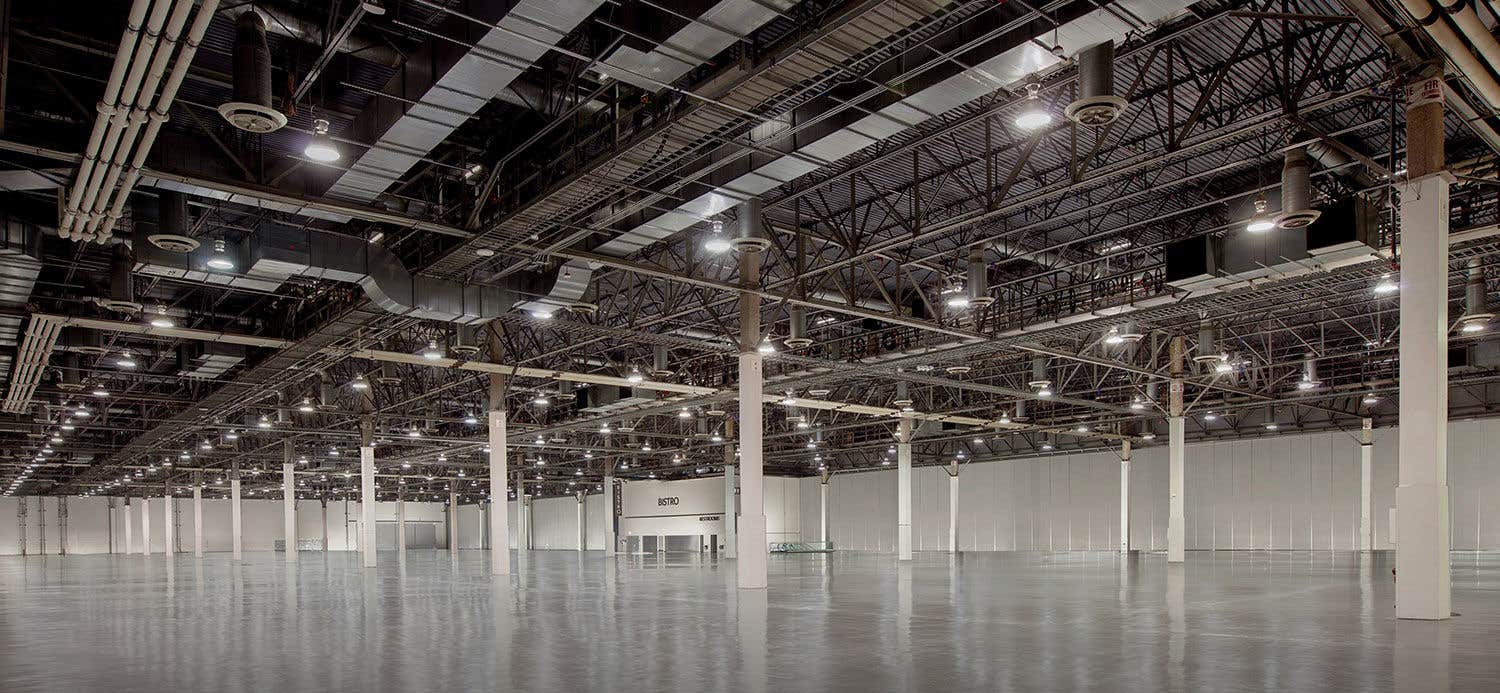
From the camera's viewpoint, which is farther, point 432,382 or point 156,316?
point 432,382

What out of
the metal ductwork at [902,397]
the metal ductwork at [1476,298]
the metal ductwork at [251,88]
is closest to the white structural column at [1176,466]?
the metal ductwork at [902,397]

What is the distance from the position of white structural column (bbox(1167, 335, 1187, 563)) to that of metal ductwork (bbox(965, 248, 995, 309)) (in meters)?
18.3

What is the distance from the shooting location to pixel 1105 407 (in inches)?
1913

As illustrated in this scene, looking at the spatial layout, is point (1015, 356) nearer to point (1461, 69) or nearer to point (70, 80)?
point (1461, 69)

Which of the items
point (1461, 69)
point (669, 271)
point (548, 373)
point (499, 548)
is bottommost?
point (499, 548)

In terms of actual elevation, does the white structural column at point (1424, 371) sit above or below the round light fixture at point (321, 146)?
below

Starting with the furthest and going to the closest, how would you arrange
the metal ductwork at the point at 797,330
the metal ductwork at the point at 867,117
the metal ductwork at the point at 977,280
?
the metal ductwork at the point at 797,330, the metal ductwork at the point at 977,280, the metal ductwork at the point at 867,117

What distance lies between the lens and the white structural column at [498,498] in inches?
1506

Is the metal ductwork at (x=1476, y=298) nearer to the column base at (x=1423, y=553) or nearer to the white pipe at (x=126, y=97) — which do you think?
the column base at (x=1423, y=553)

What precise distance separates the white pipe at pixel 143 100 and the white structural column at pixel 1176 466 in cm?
3949

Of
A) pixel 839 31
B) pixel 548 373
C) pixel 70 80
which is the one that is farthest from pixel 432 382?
pixel 839 31

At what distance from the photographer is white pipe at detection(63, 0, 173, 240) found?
1235 centimetres

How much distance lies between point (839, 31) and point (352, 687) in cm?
1099

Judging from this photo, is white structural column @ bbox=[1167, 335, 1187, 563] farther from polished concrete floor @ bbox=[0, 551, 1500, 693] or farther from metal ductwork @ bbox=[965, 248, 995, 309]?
metal ductwork @ bbox=[965, 248, 995, 309]
